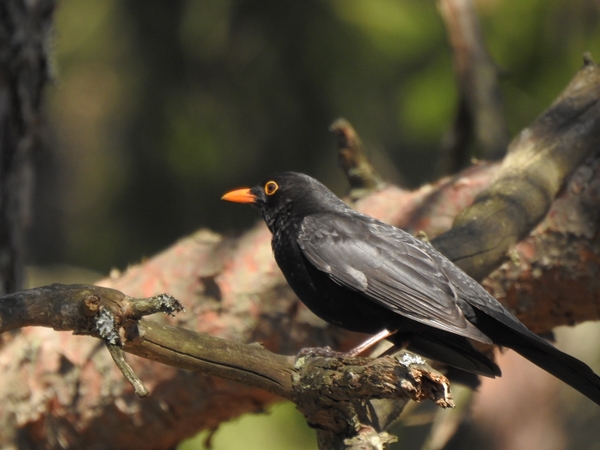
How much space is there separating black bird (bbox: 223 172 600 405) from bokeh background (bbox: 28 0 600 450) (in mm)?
3219

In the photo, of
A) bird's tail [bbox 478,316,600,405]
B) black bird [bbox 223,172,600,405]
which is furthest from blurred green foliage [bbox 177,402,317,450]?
bird's tail [bbox 478,316,600,405]

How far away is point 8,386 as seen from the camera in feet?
16.6

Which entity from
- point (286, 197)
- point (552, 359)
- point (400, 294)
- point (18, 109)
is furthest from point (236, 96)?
point (552, 359)

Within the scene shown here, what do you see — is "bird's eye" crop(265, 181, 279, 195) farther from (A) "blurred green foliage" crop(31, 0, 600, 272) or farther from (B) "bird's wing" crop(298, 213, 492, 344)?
(A) "blurred green foliage" crop(31, 0, 600, 272)

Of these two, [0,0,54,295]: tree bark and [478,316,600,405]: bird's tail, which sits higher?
[0,0,54,295]: tree bark

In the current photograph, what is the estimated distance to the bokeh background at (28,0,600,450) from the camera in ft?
24.1

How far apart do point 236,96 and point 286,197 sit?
12.5ft

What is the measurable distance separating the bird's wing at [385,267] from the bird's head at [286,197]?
30 centimetres

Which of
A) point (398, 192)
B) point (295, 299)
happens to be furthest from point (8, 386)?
point (398, 192)

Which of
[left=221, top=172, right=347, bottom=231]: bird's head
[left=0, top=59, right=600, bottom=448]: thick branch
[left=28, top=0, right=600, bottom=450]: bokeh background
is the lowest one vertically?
[left=0, top=59, right=600, bottom=448]: thick branch

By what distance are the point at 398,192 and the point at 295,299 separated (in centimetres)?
103

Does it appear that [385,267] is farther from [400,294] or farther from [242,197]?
[242,197]

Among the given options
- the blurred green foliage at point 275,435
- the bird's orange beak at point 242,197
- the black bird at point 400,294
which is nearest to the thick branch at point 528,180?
the black bird at point 400,294

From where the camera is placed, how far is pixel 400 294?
12.6ft
